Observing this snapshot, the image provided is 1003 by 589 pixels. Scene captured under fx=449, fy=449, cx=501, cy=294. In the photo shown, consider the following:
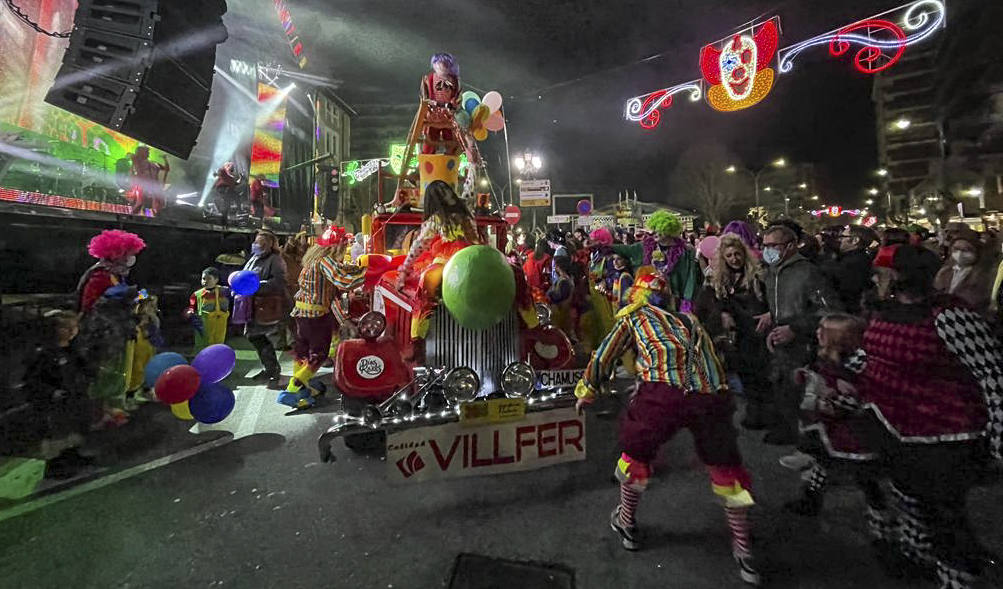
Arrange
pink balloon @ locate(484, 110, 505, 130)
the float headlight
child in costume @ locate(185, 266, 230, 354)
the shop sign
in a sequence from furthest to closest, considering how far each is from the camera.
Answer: the shop sign
child in costume @ locate(185, 266, 230, 354)
pink balloon @ locate(484, 110, 505, 130)
the float headlight

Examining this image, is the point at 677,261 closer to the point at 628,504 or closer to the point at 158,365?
the point at 628,504

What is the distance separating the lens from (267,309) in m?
6.11

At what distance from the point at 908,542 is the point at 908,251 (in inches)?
60.5

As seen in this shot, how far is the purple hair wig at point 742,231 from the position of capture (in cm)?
458

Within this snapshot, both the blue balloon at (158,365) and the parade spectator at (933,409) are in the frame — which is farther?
the blue balloon at (158,365)

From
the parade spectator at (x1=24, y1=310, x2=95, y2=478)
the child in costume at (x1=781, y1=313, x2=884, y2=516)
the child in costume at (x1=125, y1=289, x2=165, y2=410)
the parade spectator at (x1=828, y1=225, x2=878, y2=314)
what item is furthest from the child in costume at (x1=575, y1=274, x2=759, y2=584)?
the child in costume at (x1=125, y1=289, x2=165, y2=410)

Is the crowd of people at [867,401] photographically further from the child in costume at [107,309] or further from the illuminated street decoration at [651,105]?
the illuminated street decoration at [651,105]

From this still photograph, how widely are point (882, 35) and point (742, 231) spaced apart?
23.1 ft

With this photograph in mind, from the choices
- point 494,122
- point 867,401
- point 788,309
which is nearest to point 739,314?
point 788,309

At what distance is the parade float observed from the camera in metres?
2.90

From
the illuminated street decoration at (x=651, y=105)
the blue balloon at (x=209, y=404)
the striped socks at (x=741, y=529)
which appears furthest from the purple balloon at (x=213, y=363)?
the illuminated street decoration at (x=651, y=105)

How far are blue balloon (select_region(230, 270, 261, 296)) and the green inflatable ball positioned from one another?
137 inches

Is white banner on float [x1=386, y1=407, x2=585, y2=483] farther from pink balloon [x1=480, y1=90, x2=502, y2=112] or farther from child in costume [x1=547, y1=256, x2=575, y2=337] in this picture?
pink balloon [x1=480, y1=90, x2=502, y2=112]

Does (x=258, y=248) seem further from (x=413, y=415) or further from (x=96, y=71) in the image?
(x=96, y=71)
